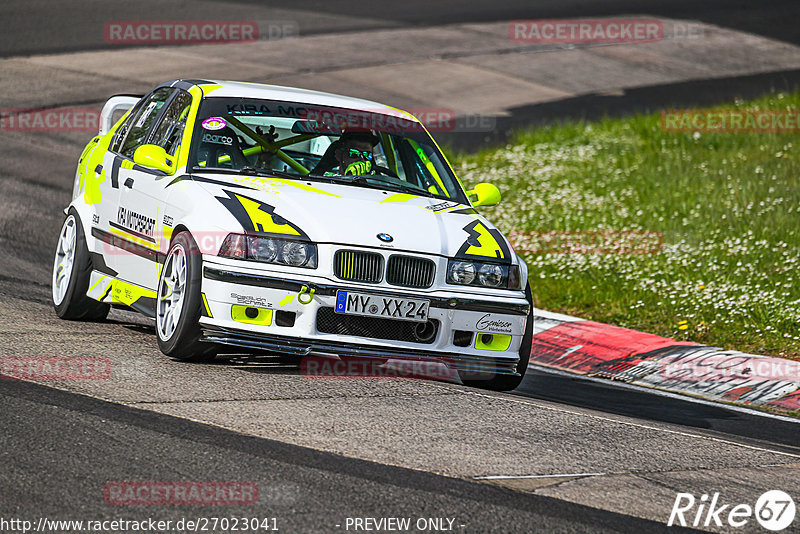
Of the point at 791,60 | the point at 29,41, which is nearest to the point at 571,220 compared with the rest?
the point at 29,41

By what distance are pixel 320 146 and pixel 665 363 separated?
2.99 meters

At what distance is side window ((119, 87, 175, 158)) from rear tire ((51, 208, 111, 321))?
601 millimetres

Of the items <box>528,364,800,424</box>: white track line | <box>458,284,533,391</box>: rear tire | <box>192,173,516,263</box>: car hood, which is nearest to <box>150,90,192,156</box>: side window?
<box>192,173,516,263</box>: car hood

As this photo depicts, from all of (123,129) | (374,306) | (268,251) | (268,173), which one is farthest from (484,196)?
(123,129)

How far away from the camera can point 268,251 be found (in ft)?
22.3

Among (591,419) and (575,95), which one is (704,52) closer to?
(575,95)

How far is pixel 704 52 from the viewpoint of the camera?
2627cm

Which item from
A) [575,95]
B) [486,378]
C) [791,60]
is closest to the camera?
[486,378]

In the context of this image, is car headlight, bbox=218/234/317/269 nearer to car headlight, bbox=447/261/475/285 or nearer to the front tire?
the front tire

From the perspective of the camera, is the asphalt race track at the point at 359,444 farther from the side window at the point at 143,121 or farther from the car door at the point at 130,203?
the side window at the point at 143,121

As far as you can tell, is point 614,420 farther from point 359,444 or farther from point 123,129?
point 123,129

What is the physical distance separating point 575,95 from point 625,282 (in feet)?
36.3

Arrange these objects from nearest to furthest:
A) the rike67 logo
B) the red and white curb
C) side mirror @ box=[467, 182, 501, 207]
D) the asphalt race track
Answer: the asphalt race track, the rike67 logo, side mirror @ box=[467, 182, 501, 207], the red and white curb

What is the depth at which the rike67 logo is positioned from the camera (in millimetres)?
5000
